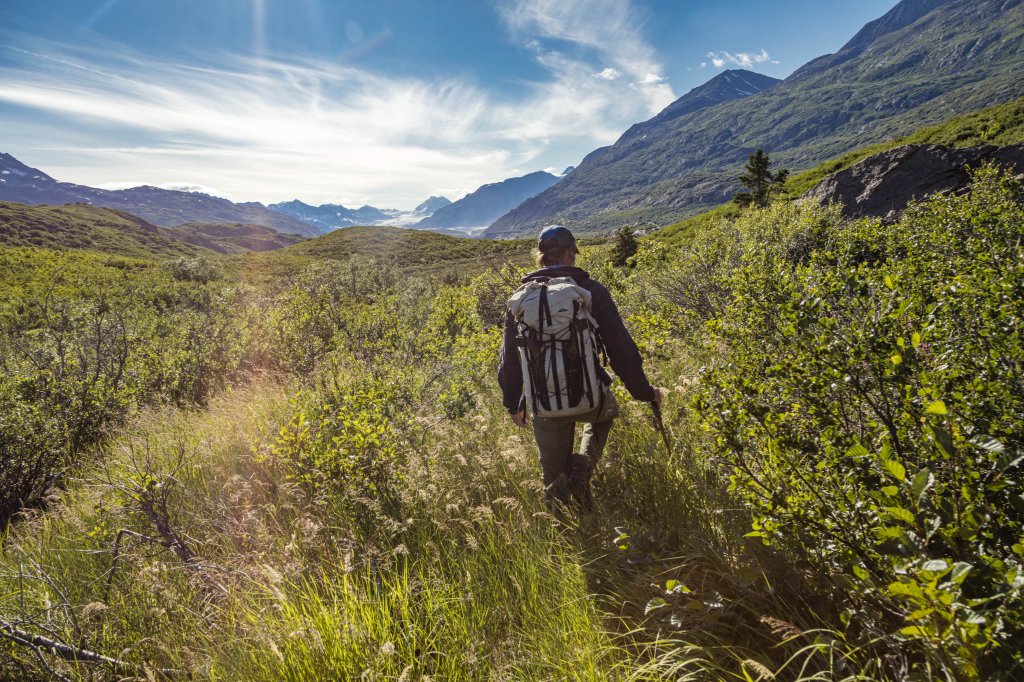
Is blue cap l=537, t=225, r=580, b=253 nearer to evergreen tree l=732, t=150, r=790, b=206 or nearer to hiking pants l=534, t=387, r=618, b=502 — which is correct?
Result: hiking pants l=534, t=387, r=618, b=502

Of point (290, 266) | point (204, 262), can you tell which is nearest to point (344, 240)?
point (290, 266)

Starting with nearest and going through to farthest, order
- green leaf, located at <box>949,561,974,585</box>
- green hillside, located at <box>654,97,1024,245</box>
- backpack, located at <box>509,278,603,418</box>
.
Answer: green leaf, located at <box>949,561,974,585</box>
backpack, located at <box>509,278,603,418</box>
green hillside, located at <box>654,97,1024,245</box>

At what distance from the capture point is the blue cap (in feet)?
11.3

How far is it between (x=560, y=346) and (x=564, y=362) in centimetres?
12

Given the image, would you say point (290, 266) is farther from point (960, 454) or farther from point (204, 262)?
point (960, 454)

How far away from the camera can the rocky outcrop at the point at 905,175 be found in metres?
17.5

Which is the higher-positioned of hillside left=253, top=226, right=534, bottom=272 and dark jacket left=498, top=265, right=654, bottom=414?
hillside left=253, top=226, right=534, bottom=272

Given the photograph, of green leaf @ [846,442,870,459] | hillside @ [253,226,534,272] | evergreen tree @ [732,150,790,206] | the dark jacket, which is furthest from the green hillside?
green leaf @ [846,442,870,459]

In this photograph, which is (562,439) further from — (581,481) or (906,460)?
(906,460)

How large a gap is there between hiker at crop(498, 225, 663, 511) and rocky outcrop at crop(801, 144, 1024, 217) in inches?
793

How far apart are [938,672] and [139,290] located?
1371 inches

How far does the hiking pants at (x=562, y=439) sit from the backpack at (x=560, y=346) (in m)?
0.15

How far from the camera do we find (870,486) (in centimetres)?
166

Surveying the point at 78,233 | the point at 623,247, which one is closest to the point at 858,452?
the point at 623,247
